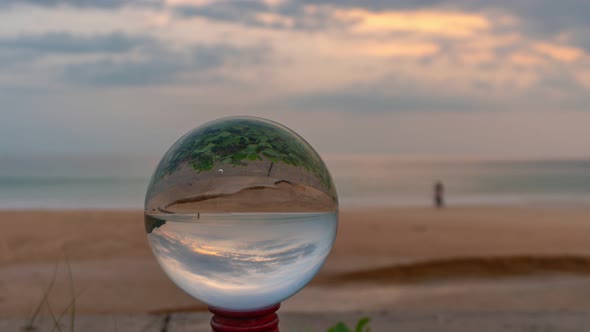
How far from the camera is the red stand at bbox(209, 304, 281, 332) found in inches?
86.3

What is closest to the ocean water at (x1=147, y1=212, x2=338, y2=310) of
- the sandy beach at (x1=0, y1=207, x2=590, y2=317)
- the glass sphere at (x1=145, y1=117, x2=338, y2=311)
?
the glass sphere at (x1=145, y1=117, x2=338, y2=311)

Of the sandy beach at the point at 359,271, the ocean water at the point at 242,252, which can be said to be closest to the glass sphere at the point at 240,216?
the ocean water at the point at 242,252

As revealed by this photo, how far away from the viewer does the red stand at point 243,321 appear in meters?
2.19

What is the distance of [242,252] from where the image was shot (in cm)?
197

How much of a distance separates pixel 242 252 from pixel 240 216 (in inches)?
5.1

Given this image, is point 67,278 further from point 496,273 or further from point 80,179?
point 80,179

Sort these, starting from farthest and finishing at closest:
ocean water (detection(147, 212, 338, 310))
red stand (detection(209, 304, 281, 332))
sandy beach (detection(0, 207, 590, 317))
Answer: sandy beach (detection(0, 207, 590, 317))
red stand (detection(209, 304, 281, 332))
ocean water (detection(147, 212, 338, 310))

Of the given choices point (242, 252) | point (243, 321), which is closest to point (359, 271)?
point (243, 321)

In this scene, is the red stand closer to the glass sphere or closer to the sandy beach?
the glass sphere

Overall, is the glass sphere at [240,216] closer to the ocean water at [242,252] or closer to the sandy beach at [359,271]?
the ocean water at [242,252]

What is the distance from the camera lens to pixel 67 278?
7.28 metres

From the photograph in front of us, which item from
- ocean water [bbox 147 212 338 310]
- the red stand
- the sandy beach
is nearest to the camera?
ocean water [bbox 147 212 338 310]

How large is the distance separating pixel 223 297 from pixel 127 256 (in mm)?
7100

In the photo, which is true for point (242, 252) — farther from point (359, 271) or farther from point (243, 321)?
point (359, 271)
